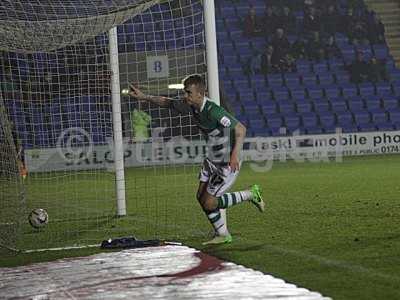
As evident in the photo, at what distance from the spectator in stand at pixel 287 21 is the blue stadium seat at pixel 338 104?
134 inches

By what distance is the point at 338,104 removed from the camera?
2995cm

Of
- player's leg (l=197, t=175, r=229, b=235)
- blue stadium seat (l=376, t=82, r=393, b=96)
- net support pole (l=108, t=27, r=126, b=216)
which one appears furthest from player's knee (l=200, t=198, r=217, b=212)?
blue stadium seat (l=376, t=82, r=393, b=96)

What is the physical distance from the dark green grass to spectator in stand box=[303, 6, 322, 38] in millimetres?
14311

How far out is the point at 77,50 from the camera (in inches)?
448

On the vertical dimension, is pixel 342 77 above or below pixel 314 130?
above

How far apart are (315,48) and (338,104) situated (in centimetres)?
271

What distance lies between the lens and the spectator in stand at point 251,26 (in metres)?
31.4

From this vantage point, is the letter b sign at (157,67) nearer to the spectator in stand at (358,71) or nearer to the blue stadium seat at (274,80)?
the blue stadium seat at (274,80)

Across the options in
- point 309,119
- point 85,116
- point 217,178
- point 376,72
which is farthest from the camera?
point 376,72

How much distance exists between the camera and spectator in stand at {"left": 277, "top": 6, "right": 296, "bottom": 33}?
31578mm

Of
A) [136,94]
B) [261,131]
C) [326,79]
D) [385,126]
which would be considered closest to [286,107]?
[261,131]

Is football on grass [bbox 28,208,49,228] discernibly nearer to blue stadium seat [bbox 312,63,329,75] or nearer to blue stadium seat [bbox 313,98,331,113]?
blue stadium seat [bbox 313,98,331,113]

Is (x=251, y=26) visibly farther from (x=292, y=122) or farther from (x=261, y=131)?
(x=261, y=131)


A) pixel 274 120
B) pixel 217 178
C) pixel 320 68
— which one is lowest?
pixel 217 178
